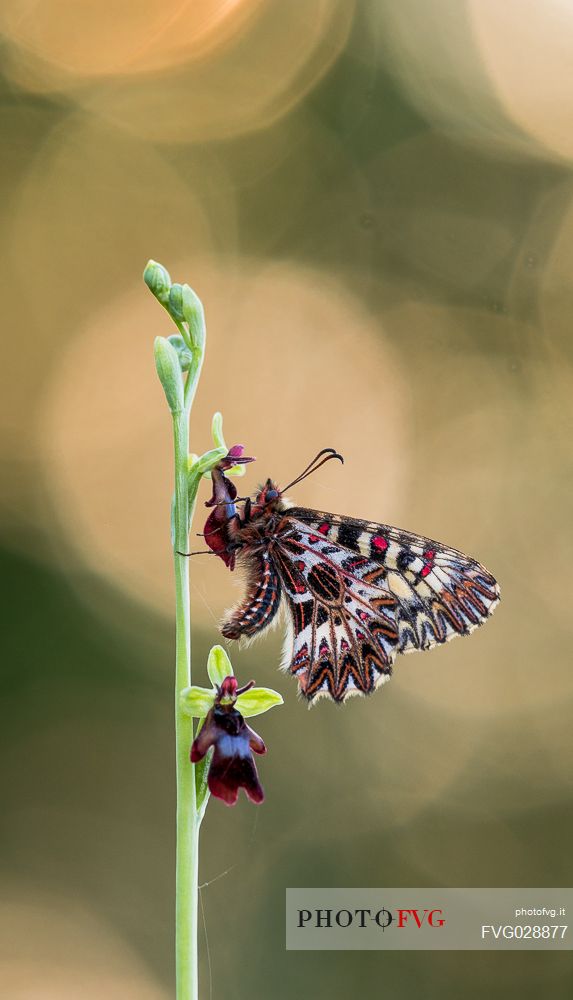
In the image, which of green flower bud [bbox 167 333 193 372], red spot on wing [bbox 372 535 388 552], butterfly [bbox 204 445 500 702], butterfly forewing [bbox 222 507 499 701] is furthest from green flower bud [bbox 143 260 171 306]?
red spot on wing [bbox 372 535 388 552]

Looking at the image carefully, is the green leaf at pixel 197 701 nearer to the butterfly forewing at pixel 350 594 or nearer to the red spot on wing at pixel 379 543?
the butterfly forewing at pixel 350 594

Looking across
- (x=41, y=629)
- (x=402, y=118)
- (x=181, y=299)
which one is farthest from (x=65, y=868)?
(x=402, y=118)

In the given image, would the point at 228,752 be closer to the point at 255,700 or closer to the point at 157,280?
the point at 255,700

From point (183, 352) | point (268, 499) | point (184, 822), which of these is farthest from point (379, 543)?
point (184, 822)

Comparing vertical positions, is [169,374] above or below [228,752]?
above

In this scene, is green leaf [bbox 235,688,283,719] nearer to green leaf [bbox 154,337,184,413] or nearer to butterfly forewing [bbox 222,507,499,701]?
butterfly forewing [bbox 222,507,499,701]

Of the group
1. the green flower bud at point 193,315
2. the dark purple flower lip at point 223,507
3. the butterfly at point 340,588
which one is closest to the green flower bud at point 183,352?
the green flower bud at point 193,315
